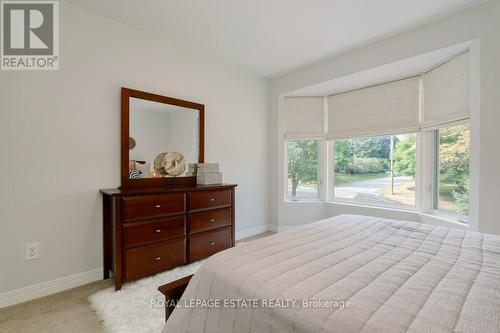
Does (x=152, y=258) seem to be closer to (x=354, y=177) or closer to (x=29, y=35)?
(x=29, y=35)

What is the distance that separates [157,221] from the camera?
221 centimetres

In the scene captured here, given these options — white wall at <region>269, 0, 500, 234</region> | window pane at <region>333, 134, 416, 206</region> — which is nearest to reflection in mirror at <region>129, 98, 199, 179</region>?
white wall at <region>269, 0, 500, 234</region>

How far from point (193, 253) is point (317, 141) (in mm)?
2561

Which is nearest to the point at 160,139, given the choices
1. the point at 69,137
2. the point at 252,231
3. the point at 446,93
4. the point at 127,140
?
the point at 127,140

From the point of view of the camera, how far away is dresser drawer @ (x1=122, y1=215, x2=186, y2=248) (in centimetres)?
204

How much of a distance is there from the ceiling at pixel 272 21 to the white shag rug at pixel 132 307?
2.54 meters

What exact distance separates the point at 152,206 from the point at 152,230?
0.22 metres

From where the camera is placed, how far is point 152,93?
2586 mm

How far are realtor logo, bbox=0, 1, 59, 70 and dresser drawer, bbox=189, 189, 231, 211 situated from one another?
1.70m

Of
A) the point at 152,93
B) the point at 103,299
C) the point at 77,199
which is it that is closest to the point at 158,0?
the point at 152,93

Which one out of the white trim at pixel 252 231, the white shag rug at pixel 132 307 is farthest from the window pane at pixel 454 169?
the white shag rug at pixel 132 307

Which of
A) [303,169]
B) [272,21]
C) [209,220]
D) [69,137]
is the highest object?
[272,21]

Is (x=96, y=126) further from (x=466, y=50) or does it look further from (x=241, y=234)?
(x=466, y=50)

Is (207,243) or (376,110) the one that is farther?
(376,110)
